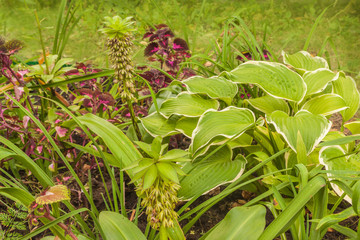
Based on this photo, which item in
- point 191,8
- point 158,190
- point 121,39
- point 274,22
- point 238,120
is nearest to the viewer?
point 158,190

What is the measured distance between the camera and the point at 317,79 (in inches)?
76.8

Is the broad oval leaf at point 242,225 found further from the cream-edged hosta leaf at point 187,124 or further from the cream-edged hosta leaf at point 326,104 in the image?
the cream-edged hosta leaf at point 326,104

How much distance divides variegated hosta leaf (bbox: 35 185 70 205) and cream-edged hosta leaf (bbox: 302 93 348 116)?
1.32 m

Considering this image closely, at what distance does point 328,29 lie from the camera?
4281 millimetres

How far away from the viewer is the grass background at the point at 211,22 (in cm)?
394

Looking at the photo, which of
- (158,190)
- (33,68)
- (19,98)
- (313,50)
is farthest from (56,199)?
(313,50)

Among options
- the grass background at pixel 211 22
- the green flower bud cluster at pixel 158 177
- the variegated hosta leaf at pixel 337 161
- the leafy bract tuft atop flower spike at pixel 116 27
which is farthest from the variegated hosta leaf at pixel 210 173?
the grass background at pixel 211 22

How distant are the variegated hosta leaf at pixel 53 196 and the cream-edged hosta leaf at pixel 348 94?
1534 mm

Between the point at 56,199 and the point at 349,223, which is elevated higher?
the point at 56,199

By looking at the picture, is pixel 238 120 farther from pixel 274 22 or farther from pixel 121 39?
pixel 274 22

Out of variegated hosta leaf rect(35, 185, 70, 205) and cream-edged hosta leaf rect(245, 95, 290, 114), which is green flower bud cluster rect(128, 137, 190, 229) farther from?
cream-edged hosta leaf rect(245, 95, 290, 114)

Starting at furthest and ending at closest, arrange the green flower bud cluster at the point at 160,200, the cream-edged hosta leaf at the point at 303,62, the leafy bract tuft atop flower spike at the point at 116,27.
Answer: the cream-edged hosta leaf at the point at 303,62 → the leafy bract tuft atop flower spike at the point at 116,27 → the green flower bud cluster at the point at 160,200

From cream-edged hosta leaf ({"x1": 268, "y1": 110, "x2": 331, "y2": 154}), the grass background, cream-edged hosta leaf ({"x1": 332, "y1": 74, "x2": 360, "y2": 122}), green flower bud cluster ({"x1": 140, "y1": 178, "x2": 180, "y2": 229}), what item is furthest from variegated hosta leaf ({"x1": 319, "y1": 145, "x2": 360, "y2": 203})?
the grass background

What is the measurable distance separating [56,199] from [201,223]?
952 mm
